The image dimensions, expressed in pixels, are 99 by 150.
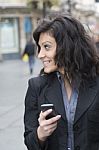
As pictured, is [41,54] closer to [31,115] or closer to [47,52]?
[47,52]

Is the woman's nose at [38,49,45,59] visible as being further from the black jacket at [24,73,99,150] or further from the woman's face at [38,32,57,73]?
the black jacket at [24,73,99,150]

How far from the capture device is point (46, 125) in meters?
2.38

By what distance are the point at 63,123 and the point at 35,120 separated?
0.18 metres

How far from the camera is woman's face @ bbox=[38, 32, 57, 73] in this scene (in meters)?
2.55

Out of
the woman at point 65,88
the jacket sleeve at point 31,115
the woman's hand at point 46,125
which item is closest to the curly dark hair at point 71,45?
the woman at point 65,88

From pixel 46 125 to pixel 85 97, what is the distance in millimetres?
289

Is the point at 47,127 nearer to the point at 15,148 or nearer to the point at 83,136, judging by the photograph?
the point at 83,136

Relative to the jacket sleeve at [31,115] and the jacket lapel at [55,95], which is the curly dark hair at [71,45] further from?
the jacket sleeve at [31,115]

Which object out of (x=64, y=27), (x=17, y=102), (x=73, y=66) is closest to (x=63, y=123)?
(x=73, y=66)

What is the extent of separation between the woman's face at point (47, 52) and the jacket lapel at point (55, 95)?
0.07 meters

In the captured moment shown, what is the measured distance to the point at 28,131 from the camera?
259 cm

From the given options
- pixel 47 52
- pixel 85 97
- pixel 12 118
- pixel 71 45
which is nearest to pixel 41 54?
pixel 47 52

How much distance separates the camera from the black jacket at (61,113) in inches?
98.2

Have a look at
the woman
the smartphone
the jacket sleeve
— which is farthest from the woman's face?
the smartphone
